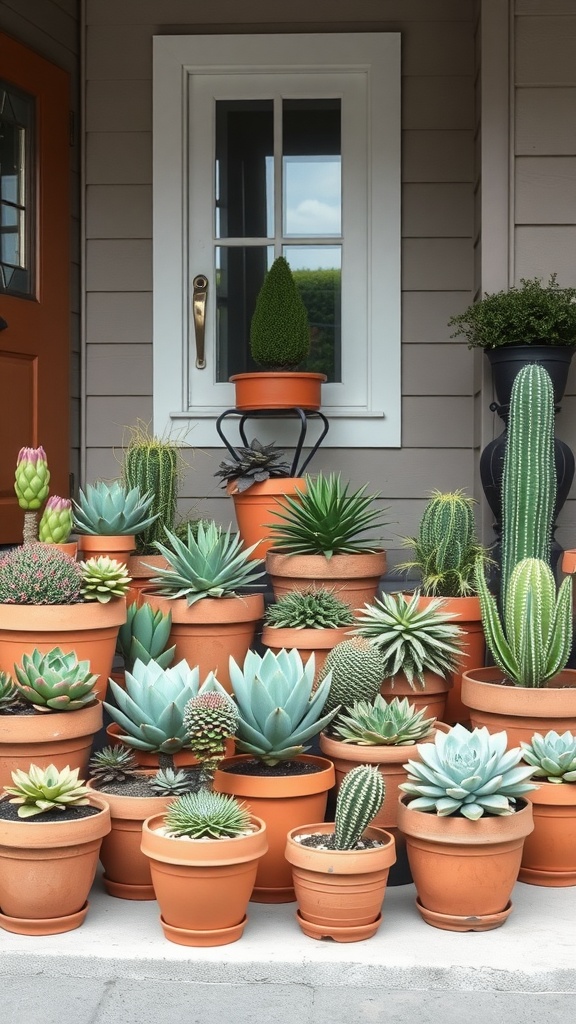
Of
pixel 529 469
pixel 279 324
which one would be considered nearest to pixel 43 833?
pixel 529 469

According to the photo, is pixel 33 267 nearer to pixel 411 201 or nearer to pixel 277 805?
pixel 411 201

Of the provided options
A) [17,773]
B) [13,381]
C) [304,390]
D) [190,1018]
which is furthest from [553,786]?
[13,381]

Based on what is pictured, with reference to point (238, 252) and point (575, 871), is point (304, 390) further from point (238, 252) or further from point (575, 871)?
point (575, 871)

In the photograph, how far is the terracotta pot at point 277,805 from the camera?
2.27 meters

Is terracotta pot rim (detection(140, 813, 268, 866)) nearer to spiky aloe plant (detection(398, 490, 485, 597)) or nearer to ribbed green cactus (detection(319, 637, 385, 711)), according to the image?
ribbed green cactus (detection(319, 637, 385, 711))

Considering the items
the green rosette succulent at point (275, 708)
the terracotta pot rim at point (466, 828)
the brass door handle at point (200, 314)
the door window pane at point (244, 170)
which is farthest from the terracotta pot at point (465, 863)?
the door window pane at point (244, 170)

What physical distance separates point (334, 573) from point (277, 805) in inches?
35.1

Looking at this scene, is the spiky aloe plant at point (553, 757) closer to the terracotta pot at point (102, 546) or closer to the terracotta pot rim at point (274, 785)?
the terracotta pot rim at point (274, 785)

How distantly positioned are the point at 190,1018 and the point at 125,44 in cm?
375

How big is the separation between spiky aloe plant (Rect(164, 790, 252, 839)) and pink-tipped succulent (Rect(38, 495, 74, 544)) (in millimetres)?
1049

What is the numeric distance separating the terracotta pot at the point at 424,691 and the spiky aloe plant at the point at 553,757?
1.05ft

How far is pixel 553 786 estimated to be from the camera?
2383 millimetres

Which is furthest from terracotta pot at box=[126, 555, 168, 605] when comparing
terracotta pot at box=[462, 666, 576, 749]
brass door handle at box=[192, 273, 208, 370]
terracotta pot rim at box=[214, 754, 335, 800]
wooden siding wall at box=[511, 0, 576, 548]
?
wooden siding wall at box=[511, 0, 576, 548]

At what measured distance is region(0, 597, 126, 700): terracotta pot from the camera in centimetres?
252
